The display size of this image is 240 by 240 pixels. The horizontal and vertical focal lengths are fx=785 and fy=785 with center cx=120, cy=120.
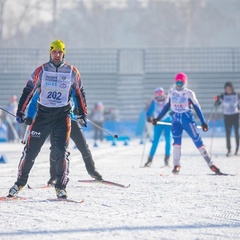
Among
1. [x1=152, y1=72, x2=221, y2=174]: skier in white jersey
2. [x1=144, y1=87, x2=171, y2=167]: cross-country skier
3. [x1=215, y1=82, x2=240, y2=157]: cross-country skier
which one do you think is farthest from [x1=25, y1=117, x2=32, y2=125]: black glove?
[x1=215, y1=82, x2=240, y2=157]: cross-country skier

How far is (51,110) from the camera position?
779 cm

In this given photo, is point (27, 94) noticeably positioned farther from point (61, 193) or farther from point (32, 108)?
point (61, 193)

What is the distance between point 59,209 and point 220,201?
1675 millimetres

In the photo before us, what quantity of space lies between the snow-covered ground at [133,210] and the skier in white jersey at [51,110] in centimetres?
32

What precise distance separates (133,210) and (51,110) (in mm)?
1550

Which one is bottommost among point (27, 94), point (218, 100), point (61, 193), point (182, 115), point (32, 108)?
point (61, 193)

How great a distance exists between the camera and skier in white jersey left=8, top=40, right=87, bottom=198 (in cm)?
770

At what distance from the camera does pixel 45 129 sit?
779 cm

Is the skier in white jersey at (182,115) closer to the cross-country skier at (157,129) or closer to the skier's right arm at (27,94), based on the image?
the cross-country skier at (157,129)

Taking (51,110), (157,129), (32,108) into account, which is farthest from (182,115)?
(51,110)

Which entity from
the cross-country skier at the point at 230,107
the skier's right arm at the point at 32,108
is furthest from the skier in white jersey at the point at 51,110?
the cross-country skier at the point at 230,107

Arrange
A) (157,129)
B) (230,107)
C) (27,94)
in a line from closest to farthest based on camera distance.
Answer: (27,94) < (157,129) < (230,107)

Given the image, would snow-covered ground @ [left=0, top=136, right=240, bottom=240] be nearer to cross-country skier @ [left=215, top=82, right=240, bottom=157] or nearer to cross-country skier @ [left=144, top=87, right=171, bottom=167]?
cross-country skier @ [left=144, top=87, right=171, bottom=167]

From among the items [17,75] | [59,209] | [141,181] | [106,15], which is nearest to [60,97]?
[59,209]
